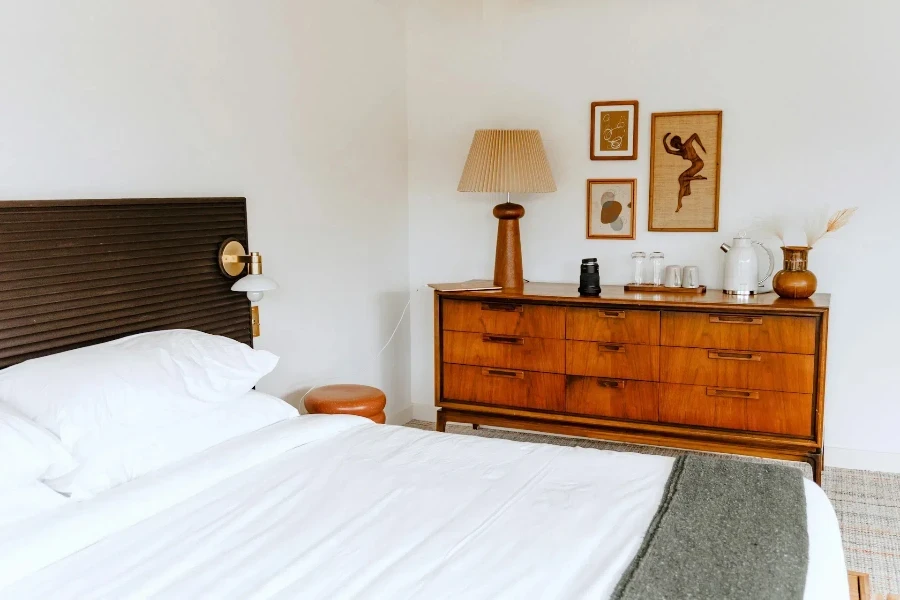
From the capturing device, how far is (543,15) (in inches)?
155

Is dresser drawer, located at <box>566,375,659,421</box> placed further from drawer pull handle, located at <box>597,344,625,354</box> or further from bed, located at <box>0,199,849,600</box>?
bed, located at <box>0,199,849,600</box>

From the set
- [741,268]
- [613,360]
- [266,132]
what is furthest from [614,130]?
[266,132]

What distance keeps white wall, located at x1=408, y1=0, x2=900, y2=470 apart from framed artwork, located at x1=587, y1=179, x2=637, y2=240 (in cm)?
4

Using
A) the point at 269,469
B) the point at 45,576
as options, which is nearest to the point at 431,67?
the point at 269,469

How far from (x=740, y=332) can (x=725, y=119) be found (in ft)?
3.58

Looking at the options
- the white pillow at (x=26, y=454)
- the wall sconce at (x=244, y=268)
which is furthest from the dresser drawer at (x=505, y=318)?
the white pillow at (x=26, y=454)

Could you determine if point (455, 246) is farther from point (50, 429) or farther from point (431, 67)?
point (50, 429)

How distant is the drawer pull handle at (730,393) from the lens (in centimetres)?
319

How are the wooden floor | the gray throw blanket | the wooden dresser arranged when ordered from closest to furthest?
the gray throw blanket
the wooden floor
the wooden dresser

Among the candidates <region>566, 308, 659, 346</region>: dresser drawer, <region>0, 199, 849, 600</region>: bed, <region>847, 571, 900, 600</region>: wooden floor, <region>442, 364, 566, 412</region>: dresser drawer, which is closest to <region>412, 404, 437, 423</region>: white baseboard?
<region>442, 364, 566, 412</region>: dresser drawer

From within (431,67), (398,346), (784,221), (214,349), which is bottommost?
(398,346)

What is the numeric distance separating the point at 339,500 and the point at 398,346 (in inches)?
98.4

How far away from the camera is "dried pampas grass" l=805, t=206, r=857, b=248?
11.2ft

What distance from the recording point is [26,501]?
5.48 feet
